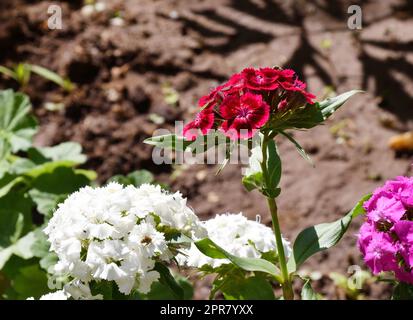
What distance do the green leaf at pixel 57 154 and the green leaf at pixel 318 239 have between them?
1128mm

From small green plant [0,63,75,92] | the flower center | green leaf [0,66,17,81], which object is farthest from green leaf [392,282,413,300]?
green leaf [0,66,17,81]

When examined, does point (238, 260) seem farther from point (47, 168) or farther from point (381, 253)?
point (47, 168)

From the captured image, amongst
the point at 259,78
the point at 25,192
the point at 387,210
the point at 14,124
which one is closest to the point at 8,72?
the point at 14,124

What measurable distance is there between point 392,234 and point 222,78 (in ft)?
8.09

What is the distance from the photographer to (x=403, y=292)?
2.16m

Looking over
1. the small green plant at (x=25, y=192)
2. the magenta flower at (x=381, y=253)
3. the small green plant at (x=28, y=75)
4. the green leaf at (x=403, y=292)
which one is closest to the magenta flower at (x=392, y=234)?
the magenta flower at (x=381, y=253)

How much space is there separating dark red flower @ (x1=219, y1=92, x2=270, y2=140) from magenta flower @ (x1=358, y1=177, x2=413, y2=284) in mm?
416

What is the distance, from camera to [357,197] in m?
3.61

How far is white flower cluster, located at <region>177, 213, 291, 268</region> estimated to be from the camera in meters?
2.28

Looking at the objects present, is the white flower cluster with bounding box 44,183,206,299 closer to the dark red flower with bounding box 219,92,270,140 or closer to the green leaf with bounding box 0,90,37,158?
the dark red flower with bounding box 219,92,270,140

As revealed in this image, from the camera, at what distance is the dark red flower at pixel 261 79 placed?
198 cm
